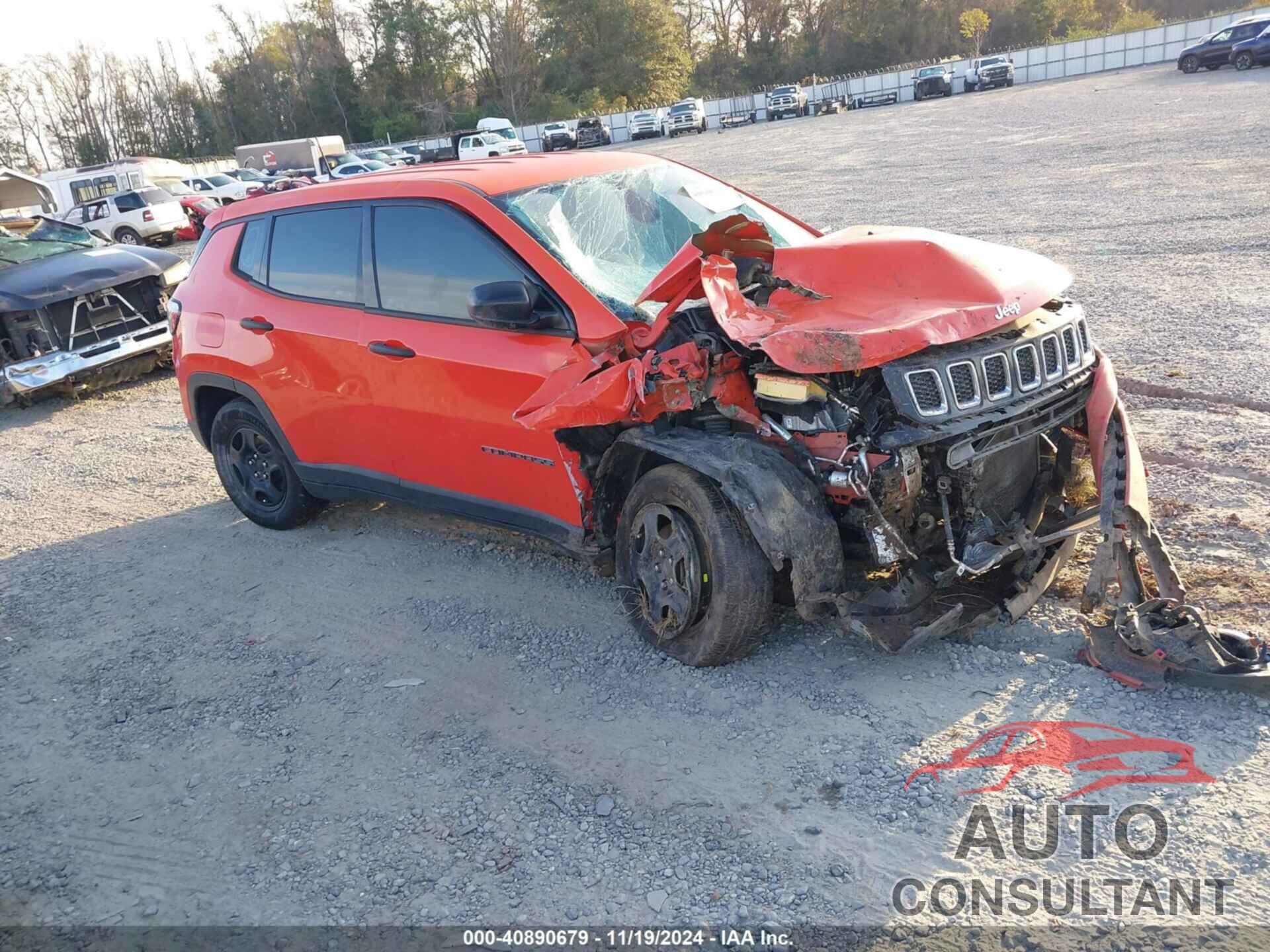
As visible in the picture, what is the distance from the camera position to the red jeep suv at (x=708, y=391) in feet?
11.6

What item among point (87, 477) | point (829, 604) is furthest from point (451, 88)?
point (829, 604)

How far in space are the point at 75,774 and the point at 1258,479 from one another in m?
5.56

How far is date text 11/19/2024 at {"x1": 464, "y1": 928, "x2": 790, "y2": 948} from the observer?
267 cm

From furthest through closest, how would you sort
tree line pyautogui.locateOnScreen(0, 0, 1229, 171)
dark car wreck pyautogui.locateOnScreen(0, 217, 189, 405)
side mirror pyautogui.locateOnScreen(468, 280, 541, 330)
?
tree line pyautogui.locateOnScreen(0, 0, 1229, 171) < dark car wreck pyautogui.locateOnScreen(0, 217, 189, 405) < side mirror pyautogui.locateOnScreen(468, 280, 541, 330)

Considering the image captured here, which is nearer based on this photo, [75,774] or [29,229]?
[75,774]

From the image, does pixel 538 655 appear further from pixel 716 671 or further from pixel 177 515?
pixel 177 515

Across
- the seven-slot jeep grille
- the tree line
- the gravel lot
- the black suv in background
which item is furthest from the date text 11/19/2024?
the tree line

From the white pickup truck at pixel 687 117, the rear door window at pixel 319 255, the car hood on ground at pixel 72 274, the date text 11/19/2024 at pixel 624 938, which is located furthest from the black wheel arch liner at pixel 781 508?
the white pickup truck at pixel 687 117

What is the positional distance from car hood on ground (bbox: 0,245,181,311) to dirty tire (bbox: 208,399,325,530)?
4887 millimetres

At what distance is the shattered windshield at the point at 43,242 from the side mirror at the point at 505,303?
883cm

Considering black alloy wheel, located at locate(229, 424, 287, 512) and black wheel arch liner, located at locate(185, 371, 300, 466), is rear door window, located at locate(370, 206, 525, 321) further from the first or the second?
black alloy wheel, located at locate(229, 424, 287, 512)

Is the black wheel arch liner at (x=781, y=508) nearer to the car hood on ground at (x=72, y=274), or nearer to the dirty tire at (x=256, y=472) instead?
the dirty tire at (x=256, y=472)

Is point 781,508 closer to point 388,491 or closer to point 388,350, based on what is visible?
point 388,350

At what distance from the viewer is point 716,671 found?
3955mm
